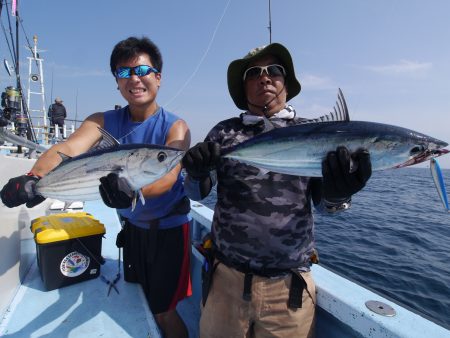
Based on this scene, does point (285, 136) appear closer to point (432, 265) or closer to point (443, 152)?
point (443, 152)

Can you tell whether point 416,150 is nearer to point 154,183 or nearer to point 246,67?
point 246,67

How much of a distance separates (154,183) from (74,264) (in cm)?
141

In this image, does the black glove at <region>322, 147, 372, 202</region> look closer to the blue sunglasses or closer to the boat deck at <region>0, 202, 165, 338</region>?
the blue sunglasses

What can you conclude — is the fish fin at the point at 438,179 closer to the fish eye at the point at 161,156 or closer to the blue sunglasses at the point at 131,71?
the fish eye at the point at 161,156

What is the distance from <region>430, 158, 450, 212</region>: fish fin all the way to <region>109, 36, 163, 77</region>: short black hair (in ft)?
7.77

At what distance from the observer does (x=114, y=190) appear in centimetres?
200

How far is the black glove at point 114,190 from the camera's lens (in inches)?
79.2

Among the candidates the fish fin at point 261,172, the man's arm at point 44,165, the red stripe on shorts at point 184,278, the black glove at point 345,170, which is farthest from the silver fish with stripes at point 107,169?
the black glove at point 345,170

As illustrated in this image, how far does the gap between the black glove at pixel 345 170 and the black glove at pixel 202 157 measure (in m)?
0.77

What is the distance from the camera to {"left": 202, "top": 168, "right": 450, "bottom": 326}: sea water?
5258 mm

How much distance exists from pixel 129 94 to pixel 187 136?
64 cm

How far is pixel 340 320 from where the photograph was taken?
2.08 meters

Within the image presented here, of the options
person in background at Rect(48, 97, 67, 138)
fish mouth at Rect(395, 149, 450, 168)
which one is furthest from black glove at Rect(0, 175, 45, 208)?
person in background at Rect(48, 97, 67, 138)

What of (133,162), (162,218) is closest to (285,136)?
(133,162)
